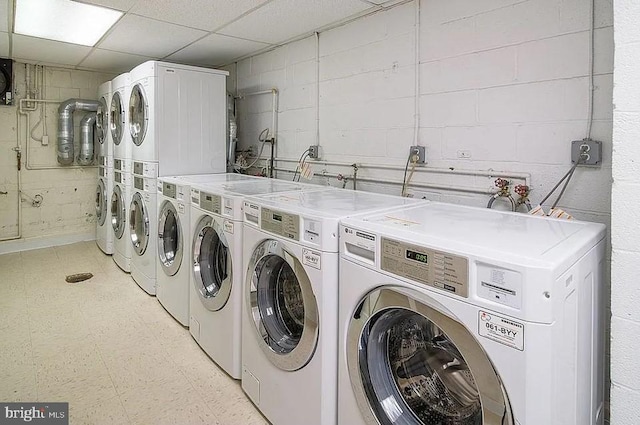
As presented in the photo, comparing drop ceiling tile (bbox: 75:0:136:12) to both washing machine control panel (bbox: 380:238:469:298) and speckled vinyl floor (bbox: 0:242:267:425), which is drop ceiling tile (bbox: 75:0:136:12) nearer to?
speckled vinyl floor (bbox: 0:242:267:425)

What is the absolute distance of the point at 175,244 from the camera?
3.25 m

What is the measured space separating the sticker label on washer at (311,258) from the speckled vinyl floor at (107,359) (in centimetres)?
94

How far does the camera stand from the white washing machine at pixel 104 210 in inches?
184

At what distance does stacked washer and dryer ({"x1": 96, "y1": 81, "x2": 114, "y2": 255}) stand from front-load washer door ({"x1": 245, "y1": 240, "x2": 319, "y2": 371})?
330 centimetres

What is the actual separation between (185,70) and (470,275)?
3.23 metres

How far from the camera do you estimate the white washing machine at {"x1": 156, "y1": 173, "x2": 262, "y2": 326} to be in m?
2.87

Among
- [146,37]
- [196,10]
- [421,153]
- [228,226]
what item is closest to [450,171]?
[421,153]

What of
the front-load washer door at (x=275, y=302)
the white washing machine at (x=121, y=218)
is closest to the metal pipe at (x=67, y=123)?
the white washing machine at (x=121, y=218)

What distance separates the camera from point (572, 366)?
44.6 inches

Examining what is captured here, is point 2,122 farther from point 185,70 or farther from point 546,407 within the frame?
point 546,407

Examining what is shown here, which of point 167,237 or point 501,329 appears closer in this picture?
point 501,329

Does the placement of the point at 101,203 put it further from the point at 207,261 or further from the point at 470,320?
the point at 470,320

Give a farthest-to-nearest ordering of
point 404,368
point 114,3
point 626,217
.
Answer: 1. point 114,3
2. point 404,368
3. point 626,217

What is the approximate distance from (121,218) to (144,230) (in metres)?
0.77
